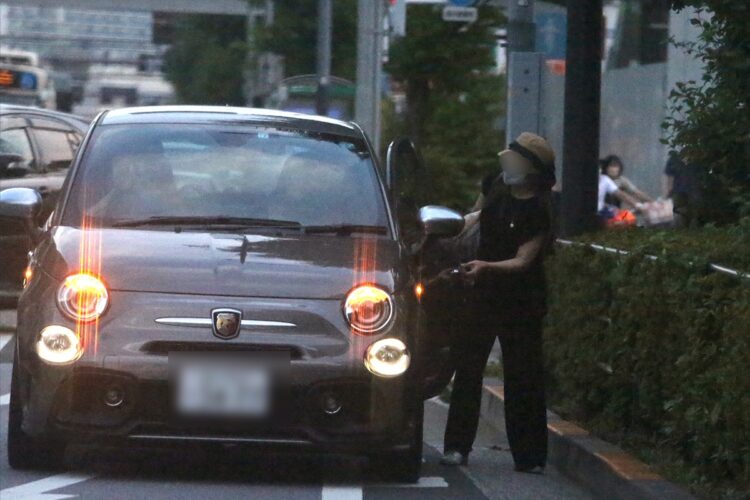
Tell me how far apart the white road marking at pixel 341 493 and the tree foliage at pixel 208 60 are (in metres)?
63.5

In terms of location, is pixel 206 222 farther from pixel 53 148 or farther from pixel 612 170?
pixel 612 170

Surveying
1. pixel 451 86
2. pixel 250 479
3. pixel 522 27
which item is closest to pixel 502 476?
pixel 250 479

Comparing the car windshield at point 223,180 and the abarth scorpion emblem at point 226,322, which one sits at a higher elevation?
the car windshield at point 223,180

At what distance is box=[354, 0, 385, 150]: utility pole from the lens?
90.0 feet

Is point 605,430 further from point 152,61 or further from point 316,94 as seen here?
point 152,61

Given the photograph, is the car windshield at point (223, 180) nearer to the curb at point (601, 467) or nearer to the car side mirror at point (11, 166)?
the curb at point (601, 467)

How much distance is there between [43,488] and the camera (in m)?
6.91

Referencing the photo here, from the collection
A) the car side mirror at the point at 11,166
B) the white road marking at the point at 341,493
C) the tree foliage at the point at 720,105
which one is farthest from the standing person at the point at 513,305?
the car side mirror at the point at 11,166

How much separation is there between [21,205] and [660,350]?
2.88 meters

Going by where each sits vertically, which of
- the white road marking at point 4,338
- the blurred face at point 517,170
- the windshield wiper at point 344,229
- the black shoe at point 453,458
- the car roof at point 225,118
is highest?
the car roof at point 225,118

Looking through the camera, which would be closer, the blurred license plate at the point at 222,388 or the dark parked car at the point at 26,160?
the blurred license plate at the point at 222,388

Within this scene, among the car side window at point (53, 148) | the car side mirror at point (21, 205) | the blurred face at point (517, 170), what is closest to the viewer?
the car side mirror at point (21, 205)

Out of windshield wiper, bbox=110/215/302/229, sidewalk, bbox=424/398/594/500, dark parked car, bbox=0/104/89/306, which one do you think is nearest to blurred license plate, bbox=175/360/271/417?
windshield wiper, bbox=110/215/302/229

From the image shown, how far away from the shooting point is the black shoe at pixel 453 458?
8.28 meters
